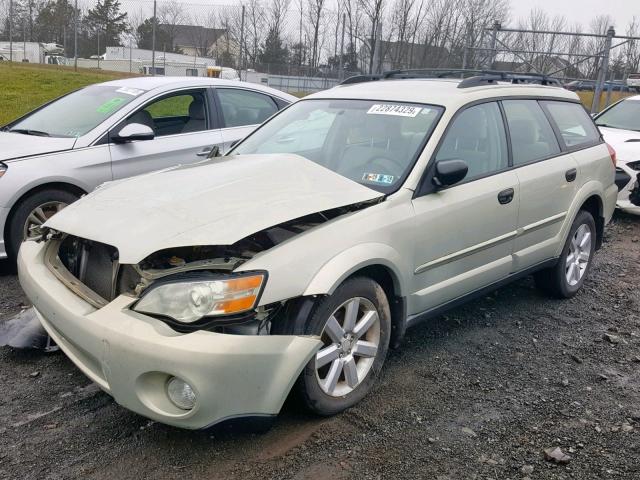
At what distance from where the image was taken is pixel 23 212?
16.1ft

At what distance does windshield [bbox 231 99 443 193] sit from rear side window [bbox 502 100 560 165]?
80cm

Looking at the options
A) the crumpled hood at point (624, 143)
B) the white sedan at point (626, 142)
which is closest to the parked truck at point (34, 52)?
the white sedan at point (626, 142)

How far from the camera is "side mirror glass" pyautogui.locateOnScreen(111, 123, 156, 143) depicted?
5426 mm

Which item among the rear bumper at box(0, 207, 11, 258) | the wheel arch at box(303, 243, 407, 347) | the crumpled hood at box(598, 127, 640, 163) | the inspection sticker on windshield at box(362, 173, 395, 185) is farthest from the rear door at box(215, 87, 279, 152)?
the crumpled hood at box(598, 127, 640, 163)

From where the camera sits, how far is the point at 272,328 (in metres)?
2.71

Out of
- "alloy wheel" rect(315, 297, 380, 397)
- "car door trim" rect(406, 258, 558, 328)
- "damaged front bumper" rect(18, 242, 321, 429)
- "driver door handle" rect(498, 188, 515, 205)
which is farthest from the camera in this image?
"driver door handle" rect(498, 188, 515, 205)

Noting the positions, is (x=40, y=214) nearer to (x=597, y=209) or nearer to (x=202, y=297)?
(x=202, y=297)

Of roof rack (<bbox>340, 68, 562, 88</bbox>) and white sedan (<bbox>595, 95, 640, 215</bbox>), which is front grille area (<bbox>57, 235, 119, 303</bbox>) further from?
white sedan (<bbox>595, 95, 640, 215</bbox>)

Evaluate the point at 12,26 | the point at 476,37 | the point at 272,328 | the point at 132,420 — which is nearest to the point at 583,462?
the point at 272,328

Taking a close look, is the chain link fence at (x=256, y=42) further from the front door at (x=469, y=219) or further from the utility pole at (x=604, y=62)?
the front door at (x=469, y=219)

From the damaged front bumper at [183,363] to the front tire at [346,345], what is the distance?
0.60ft

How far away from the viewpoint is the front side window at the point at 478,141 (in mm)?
3754

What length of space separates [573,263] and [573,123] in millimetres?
1151

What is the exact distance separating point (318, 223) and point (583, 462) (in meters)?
1.70
